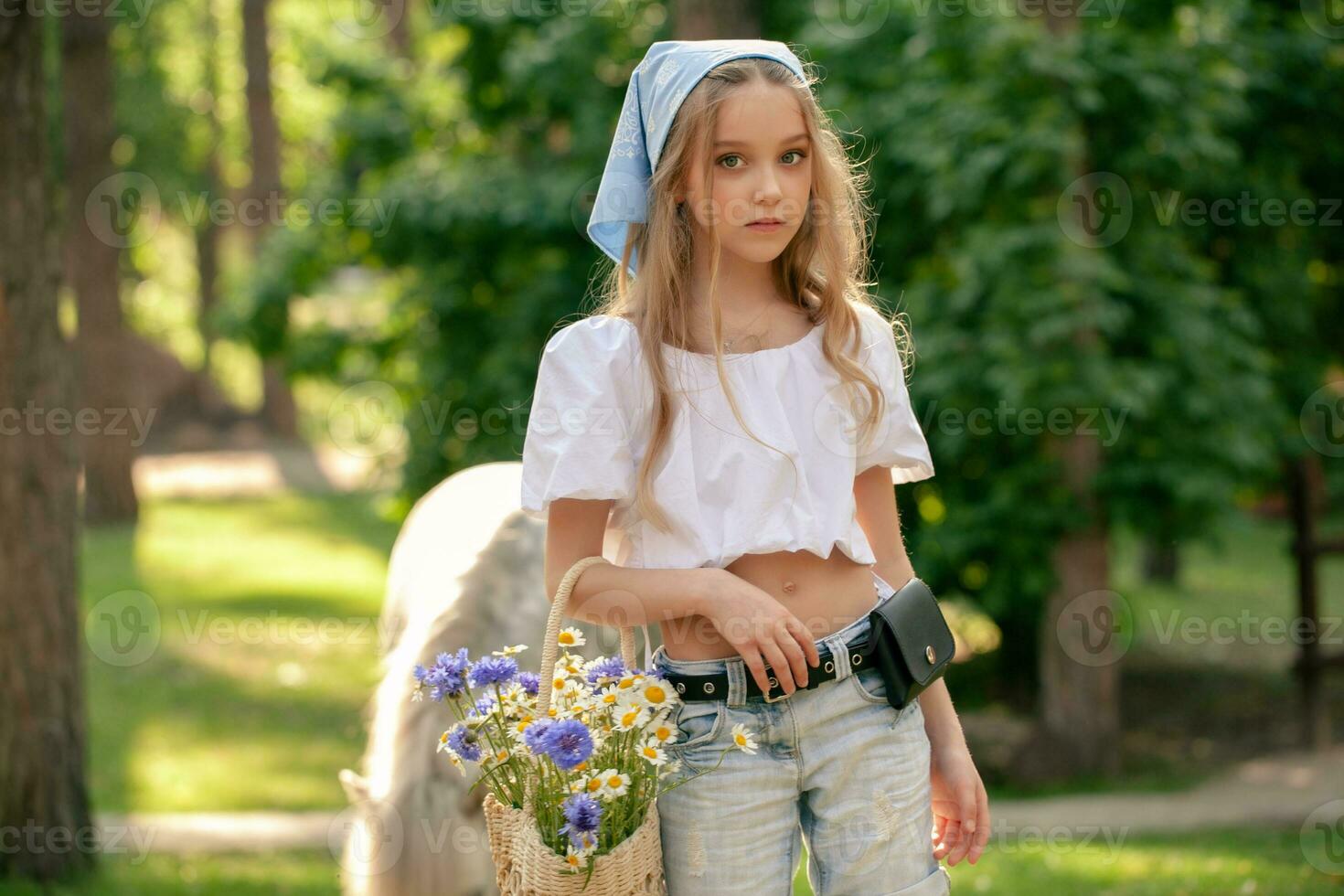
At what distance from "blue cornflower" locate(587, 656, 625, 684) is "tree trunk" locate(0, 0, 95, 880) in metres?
2.99

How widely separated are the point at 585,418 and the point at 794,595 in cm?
38

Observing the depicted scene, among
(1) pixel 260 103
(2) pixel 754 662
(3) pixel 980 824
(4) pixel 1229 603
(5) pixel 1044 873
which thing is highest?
(1) pixel 260 103

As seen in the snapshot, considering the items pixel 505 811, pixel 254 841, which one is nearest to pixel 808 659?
pixel 505 811

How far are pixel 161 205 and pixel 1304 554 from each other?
16016 mm

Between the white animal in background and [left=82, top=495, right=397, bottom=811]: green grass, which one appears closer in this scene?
the white animal in background

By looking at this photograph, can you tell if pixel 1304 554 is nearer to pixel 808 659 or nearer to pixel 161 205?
pixel 808 659

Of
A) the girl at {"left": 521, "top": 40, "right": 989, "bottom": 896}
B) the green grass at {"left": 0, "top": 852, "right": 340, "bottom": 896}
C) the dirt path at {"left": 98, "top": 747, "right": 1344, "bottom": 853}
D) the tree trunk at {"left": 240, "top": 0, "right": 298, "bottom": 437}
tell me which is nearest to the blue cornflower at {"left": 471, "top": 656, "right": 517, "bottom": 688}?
the girl at {"left": 521, "top": 40, "right": 989, "bottom": 896}

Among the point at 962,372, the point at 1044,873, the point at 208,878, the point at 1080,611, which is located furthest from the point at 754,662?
the point at 1080,611

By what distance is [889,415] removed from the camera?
6.70ft

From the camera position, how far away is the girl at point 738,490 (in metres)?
1.83

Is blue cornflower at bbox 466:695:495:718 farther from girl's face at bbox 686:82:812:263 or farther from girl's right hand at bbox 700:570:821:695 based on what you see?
girl's face at bbox 686:82:812:263

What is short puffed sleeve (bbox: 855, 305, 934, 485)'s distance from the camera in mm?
2045

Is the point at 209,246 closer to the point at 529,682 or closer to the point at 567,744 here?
the point at 529,682

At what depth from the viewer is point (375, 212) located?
25.5ft
